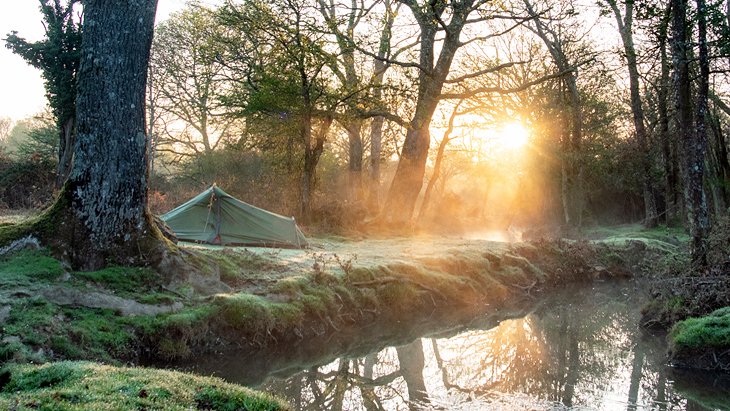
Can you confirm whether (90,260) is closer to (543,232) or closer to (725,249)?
(725,249)

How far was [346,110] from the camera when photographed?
20500 mm

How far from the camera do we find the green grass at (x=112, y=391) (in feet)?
13.5

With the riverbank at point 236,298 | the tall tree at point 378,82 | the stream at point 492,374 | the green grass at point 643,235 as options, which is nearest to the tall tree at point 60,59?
the riverbank at point 236,298

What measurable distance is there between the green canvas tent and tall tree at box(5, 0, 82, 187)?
3318mm

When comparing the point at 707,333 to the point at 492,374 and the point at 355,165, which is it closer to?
the point at 492,374

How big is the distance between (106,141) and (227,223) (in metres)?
7.99

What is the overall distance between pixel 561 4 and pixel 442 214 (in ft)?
80.2

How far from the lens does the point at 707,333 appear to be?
8.69 metres

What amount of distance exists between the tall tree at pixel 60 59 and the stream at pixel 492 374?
10.0 meters

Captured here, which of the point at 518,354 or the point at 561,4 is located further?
the point at 561,4

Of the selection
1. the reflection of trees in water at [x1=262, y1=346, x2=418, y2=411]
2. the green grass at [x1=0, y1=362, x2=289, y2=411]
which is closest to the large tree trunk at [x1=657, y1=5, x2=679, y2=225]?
the reflection of trees in water at [x1=262, y1=346, x2=418, y2=411]

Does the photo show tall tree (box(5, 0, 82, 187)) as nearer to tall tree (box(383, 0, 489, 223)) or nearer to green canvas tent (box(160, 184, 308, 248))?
green canvas tent (box(160, 184, 308, 248))

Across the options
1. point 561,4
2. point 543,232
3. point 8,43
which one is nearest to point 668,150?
point 543,232

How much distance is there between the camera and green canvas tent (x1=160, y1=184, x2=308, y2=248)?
1584 centimetres
